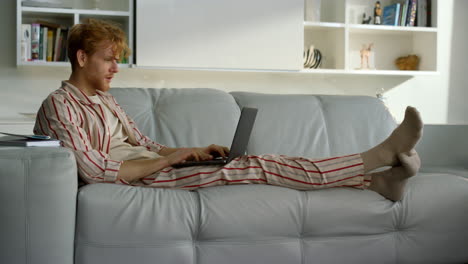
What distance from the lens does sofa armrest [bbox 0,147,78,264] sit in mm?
1661

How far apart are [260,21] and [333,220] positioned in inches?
87.5

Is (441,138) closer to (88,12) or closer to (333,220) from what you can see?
(333,220)

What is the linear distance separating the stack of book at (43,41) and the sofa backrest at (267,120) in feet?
4.07

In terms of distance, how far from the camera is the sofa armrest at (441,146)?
3.02m

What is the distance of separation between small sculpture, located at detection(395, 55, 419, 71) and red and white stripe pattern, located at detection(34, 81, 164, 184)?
2.89 metres

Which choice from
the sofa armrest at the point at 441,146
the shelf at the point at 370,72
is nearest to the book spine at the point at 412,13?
the shelf at the point at 370,72

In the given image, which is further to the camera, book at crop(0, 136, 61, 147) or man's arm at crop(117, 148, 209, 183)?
man's arm at crop(117, 148, 209, 183)

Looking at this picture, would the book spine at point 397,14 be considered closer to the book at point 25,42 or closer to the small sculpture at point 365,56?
the small sculpture at point 365,56

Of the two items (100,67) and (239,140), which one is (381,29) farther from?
(100,67)

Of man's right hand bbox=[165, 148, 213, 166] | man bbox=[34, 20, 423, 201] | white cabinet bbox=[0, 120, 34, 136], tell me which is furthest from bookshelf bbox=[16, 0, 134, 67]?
man's right hand bbox=[165, 148, 213, 166]

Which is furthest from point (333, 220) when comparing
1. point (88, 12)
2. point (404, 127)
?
point (88, 12)

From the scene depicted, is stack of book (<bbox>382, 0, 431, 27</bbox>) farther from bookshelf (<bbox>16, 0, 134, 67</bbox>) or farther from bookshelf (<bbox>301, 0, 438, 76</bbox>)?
bookshelf (<bbox>16, 0, 134, 67</bbox>)

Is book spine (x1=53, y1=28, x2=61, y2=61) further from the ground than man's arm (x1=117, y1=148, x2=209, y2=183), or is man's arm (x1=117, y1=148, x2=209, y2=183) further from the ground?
book spine (x1=53, y1=28, x2=61, y2=61)

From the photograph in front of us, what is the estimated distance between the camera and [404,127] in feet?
6.50
